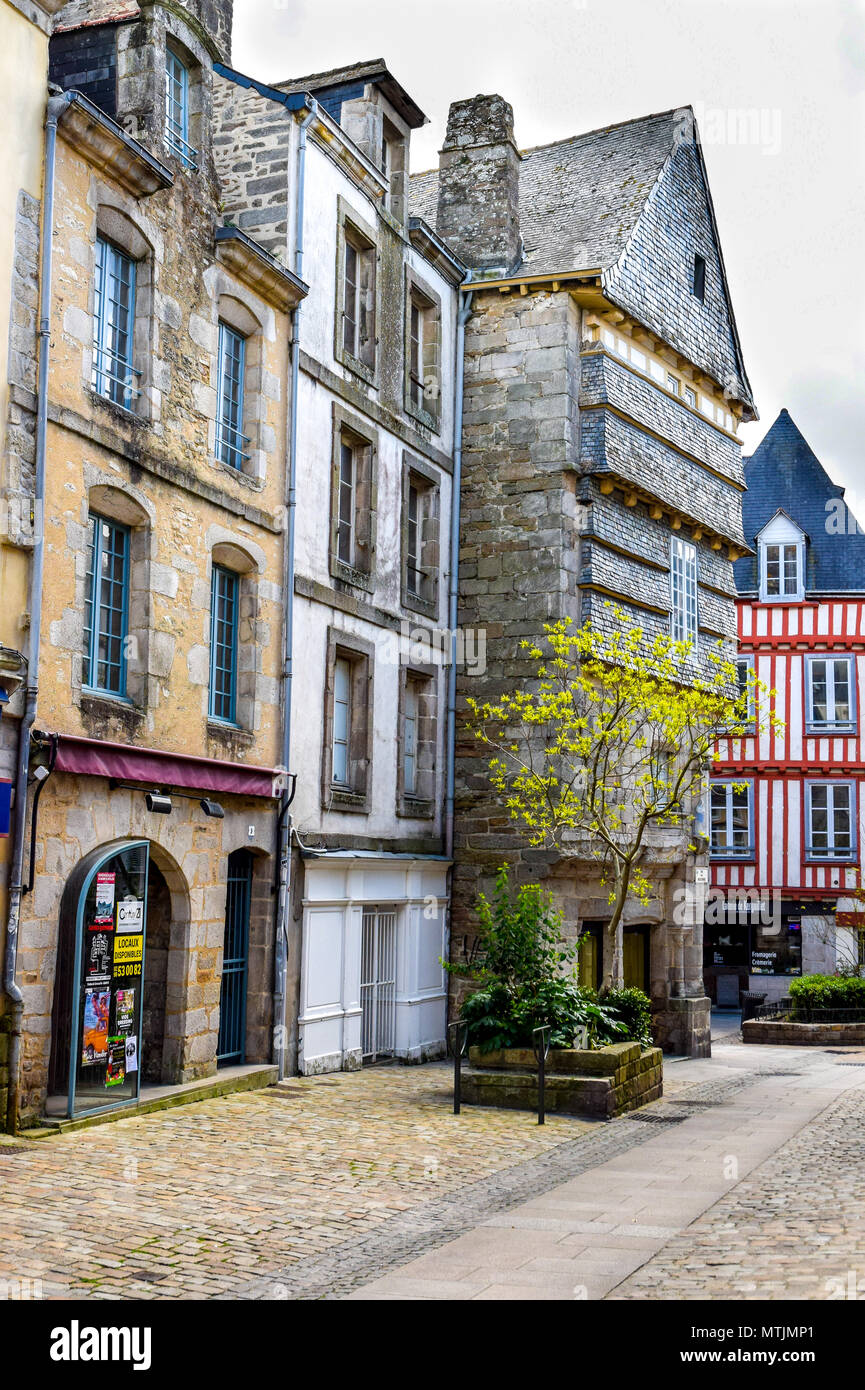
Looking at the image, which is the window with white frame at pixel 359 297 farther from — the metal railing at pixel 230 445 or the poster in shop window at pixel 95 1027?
the poster in shop window at pixel 95 1027

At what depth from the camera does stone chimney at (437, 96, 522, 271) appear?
20078 mm

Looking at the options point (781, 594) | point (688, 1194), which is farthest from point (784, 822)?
point (688, 1194)

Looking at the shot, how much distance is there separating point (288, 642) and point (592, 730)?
4454mm

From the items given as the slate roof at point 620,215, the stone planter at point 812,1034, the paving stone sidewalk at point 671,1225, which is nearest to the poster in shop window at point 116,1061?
the paving stone sidewalk at point 671,1225

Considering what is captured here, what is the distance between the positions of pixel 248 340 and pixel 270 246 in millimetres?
1253

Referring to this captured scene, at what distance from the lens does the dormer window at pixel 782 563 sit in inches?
1373

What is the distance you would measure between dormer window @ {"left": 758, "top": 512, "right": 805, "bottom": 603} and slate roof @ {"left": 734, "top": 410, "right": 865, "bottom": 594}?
212 mm

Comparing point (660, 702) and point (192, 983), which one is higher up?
point (660, 702)

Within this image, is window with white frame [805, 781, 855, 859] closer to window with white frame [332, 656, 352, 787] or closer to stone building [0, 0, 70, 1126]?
window with white frame [332, 656, 352, 787]

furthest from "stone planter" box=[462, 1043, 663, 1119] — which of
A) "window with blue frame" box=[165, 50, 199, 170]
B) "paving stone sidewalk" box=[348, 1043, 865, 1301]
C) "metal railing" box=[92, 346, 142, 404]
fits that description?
"window with blue frame" box=[165, 50, 199, 170]

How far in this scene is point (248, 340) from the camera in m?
14.7

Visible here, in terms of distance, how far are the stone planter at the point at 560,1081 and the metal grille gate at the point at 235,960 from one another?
2324 millimetres

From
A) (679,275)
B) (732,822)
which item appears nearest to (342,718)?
(679,275)
